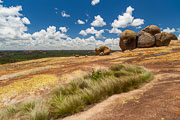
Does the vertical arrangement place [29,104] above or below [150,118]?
below

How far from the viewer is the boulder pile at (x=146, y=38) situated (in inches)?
1308

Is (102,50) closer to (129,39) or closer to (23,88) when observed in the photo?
(129,39)

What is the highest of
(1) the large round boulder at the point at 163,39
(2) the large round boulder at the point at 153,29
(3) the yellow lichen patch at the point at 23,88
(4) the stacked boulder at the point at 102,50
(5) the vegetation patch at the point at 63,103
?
(2) the large round boulder at the point at 153,29

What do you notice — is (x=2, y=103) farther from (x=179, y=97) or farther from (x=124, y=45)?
(x=124, y=45)

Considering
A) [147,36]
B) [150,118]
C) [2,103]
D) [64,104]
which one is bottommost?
[2,103]

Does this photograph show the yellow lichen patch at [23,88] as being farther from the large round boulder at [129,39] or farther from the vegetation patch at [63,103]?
the large round boulder at [129,39]

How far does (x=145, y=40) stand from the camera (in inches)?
1373

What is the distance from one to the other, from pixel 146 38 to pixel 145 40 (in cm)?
78

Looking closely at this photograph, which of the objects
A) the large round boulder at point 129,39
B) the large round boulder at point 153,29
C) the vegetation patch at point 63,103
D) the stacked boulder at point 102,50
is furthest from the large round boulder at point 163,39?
the vegetation patch at point 63,103

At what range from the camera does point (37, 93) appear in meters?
6.56

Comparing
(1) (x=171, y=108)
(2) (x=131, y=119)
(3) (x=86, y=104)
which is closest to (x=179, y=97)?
(1) (x=171, y=108)

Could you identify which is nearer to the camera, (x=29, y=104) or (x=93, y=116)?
(x=93, y=116)

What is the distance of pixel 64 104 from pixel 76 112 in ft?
1.66

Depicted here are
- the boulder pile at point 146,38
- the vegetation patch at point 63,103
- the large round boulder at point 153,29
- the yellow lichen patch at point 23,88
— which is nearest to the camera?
the vegetation patch at point 63,103
